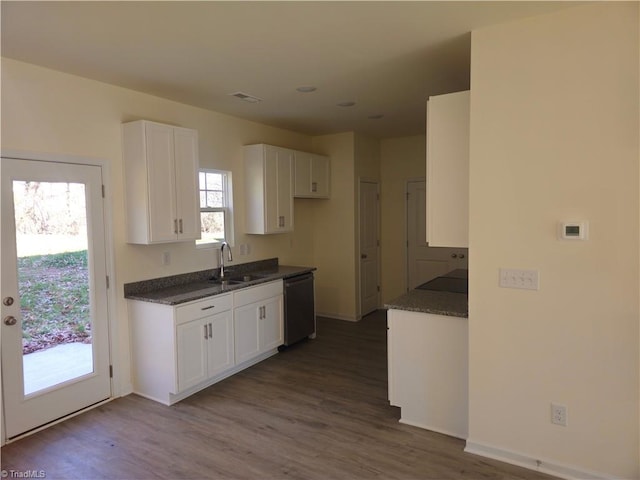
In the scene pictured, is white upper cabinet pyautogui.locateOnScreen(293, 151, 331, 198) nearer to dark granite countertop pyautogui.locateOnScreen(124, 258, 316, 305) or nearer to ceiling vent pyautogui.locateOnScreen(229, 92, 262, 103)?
dark granite countertop pyautogui.locateOnScreen(124, 258, 316, 305)

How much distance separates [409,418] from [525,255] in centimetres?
147

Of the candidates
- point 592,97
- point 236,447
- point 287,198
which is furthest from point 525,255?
point 287,198

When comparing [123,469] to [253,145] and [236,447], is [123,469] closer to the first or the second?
[236,447]

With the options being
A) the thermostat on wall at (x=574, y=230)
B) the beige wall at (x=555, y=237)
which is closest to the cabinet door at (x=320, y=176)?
the beige wall at (x=555, y=237)

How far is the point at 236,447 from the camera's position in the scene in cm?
286

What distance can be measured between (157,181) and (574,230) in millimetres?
3112

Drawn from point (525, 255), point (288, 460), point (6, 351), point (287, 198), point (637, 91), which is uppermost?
point (637, 91)

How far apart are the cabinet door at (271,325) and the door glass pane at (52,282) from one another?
5.17ft

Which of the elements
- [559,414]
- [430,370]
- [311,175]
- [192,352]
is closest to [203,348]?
[192,352]

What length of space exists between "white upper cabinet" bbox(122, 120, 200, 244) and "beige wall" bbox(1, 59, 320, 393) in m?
0.11

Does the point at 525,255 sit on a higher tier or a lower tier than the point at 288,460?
higher

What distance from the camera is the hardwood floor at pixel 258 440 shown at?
8.48 feet

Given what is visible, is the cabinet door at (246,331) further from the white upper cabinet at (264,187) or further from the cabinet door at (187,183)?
the white upper cabinet at (264,187)

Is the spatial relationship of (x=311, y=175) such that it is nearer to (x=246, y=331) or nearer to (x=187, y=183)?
(x=187, y=183)
